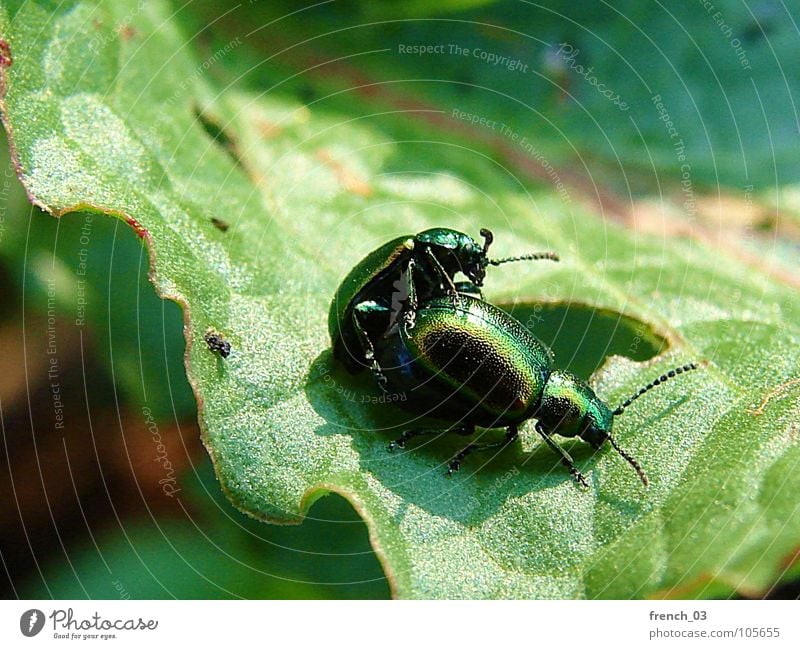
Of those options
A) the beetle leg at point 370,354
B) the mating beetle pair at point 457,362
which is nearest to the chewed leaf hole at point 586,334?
the mating beetle pair at point 457,362

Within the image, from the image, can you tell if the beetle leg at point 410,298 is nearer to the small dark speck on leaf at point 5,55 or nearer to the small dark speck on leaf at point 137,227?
the small dark speck on leaf at point 137,227

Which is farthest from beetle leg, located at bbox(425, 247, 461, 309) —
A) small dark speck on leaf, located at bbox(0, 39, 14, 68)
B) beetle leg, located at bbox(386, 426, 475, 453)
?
small dark speck on leaf, located at bbox(0, 39, 14, 68)

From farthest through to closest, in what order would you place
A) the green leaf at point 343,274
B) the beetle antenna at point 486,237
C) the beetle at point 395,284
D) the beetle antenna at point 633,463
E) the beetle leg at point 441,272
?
the beetle antenna at point 486,237
the beetle leg at point 441,272
the beetle at point 395,284
the beetle antenna at point 633,463
the green leaf at point 343,274

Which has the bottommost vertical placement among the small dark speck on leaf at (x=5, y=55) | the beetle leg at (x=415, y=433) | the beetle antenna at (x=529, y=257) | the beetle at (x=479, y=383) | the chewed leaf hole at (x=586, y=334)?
the beetle leg at (x=415, y=433)

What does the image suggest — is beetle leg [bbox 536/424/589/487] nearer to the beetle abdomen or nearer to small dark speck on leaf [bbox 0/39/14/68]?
the beetle abdomen

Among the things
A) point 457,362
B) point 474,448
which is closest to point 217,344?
point 457,362
